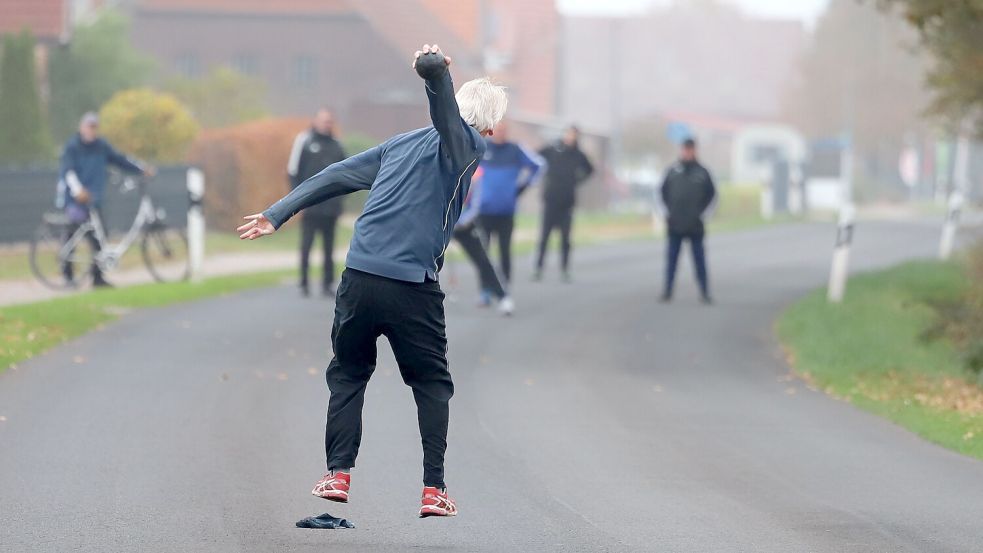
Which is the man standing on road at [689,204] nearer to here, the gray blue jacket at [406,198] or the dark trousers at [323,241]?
the dark trousers at [323,241]

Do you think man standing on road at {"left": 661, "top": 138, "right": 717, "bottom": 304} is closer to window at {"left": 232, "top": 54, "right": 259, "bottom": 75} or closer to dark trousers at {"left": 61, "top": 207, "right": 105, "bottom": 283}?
dark trousers at {"left": 61, "top": 207, "right": 105, "bottom": 283}

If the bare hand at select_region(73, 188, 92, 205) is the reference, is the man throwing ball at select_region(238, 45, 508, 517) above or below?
above

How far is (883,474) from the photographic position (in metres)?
9.11

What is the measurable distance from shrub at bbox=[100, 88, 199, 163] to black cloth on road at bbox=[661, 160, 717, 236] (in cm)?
1206

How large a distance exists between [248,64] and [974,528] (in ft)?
182

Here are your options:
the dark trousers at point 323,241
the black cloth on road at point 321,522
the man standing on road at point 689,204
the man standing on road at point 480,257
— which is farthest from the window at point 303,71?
the black cloth on road at point 321,522

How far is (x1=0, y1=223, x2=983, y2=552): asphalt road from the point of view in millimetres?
7160

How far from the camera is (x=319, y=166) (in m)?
17.5

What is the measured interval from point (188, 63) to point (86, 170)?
1715 inches

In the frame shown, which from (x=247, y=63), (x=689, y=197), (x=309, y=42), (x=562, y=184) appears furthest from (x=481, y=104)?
(x=247, y=63)

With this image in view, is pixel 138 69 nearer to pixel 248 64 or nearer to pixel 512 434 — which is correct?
pixel 248 64

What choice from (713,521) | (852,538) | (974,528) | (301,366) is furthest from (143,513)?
(301,366)

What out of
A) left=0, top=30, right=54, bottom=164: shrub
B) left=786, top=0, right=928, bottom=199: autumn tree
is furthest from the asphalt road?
left=786, top=0, right=928, bottom=199: autumn tree

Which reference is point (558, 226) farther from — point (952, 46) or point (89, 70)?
point (89, 70)
